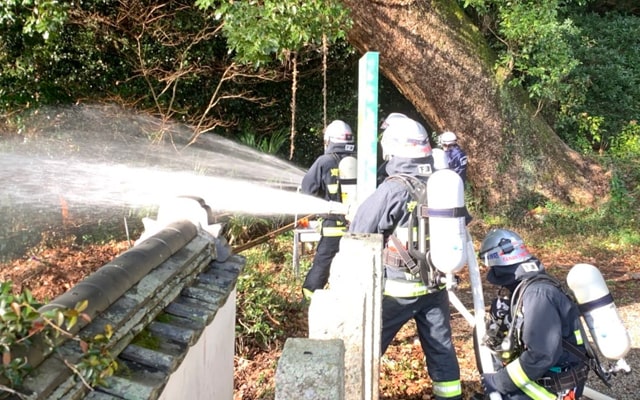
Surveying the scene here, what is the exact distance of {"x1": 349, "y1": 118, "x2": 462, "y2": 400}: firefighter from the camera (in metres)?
4.06

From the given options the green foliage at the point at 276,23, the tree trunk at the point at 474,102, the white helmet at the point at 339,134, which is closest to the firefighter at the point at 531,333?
the white helmet at the point at 339,134

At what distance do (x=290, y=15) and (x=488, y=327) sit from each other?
356 centimetres

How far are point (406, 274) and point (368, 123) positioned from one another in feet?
4.42

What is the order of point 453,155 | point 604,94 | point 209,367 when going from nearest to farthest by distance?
point 209,367
point 453,155
point 604,94

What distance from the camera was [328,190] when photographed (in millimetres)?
6090

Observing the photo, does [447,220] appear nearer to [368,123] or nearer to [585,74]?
[368,123]

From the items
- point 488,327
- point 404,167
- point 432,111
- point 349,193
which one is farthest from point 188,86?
point 488,327

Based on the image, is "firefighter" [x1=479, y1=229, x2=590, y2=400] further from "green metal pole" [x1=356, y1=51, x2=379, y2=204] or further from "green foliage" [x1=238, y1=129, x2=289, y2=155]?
"green foliage" [x1=238, y1=129, x2=289, y2=155]

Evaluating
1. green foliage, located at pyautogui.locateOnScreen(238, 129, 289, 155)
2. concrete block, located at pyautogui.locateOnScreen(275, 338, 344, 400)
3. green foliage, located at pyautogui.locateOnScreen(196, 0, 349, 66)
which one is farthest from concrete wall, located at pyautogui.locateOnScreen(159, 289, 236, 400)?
green foliage, located at pyautogui.locateOnScreen(238, 129, 289, 155)

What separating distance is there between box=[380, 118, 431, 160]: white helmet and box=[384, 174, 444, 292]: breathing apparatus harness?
17 cm

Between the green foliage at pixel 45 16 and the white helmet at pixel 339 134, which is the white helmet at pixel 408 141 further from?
the green foliage at pixel 45 16

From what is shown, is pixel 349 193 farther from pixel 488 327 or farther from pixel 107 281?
pixel 107 281

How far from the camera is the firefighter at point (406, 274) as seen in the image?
4.06 metres

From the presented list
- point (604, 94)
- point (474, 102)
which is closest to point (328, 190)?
point (474, 102)
